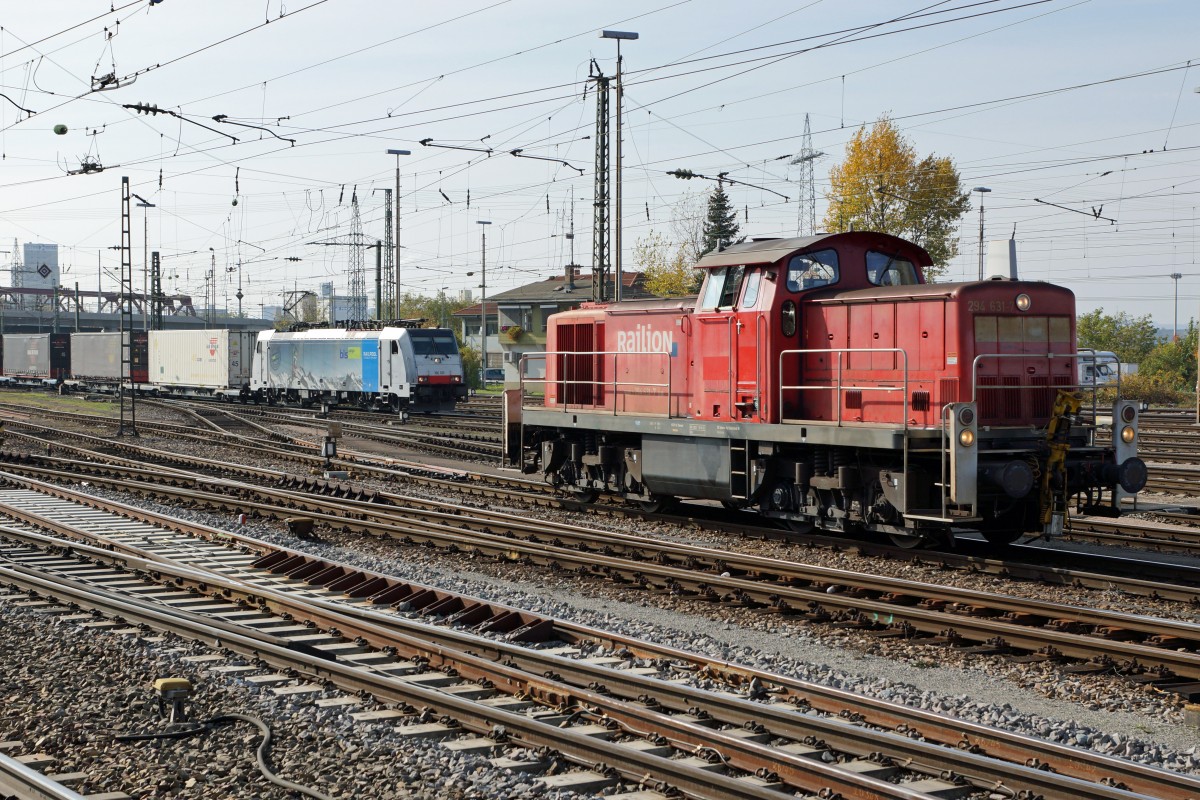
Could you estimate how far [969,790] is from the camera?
19.2 feet

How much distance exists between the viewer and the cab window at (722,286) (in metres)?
14.3

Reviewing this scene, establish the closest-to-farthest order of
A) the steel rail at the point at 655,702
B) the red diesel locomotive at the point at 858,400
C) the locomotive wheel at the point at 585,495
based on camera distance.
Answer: the steel rail at the point at 655,702 < the red diesel locomotive at the point at 858,400 < the locomotive wheel at the point at 585,495

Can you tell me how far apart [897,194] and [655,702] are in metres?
51.8

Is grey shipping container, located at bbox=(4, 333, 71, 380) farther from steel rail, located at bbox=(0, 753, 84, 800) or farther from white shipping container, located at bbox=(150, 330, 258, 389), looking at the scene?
steel rail, located at bbox=(0, 753, 84, 800)

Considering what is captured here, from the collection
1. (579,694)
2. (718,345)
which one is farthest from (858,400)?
(579,694)

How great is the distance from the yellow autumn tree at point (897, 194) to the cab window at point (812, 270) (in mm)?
42822

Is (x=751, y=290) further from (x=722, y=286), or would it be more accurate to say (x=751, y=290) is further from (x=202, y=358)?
(x=202, y=358)

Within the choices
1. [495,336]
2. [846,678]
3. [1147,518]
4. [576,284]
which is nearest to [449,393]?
[1147,518]

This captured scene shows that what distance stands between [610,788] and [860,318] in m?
8.36

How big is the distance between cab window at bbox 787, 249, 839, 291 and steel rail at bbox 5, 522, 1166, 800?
6624 mm

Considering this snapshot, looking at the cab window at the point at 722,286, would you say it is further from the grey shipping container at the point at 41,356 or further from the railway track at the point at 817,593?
the grey shipping container at the point at 41,356

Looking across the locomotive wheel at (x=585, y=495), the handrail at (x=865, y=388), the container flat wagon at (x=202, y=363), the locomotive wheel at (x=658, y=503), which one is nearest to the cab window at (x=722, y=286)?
the handrail at (x=865, y=388)

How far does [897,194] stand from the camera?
5584 cm

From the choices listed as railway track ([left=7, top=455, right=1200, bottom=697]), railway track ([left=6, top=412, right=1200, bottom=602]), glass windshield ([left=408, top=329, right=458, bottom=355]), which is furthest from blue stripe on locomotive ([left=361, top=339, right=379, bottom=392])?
railway track ([left=7, top=455, right=1200, bottom=697])
